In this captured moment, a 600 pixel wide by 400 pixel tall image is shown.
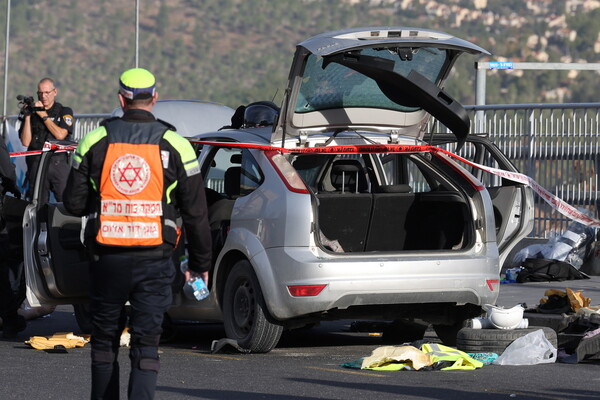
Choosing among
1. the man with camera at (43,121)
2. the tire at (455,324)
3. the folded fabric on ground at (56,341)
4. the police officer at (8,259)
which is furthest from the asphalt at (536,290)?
the man with camera at (43,121)

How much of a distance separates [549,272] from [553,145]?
1886 millimetres

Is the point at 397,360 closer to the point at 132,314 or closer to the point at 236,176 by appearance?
the point at 236,176

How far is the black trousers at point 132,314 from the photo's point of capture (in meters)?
6.72

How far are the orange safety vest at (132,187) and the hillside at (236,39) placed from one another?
6769 centimetres

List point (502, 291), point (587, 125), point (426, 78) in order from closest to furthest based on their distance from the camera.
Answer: point (426, 78)
point (502, 291)
point (587, 125)

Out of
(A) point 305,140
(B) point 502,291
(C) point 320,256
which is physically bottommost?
(B) point 502,291

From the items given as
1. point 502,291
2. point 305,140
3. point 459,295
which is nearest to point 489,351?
point 459,295

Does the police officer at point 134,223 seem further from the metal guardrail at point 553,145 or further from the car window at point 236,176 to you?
the metal guardrail at point 553,145

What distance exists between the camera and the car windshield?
1048cm

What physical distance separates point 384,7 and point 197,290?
82553 mm

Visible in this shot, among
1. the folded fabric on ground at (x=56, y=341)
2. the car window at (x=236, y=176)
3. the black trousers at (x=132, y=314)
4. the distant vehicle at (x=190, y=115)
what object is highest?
the distant vehicle at (x=190, y=115)

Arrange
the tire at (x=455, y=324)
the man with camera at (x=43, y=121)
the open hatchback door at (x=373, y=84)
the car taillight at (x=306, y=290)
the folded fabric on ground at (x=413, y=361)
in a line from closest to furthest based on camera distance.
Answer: the folded fabric on ground at (x=413, y=361) → the car taillight at (x=306, y=290) → the open hatchback door at (x=373, y=84) → the tire at (x=455, y=324) → the man with camera at (x=43, y=121)

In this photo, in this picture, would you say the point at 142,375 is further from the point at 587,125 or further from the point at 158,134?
the point at 587,125

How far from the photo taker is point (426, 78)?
422 inches
